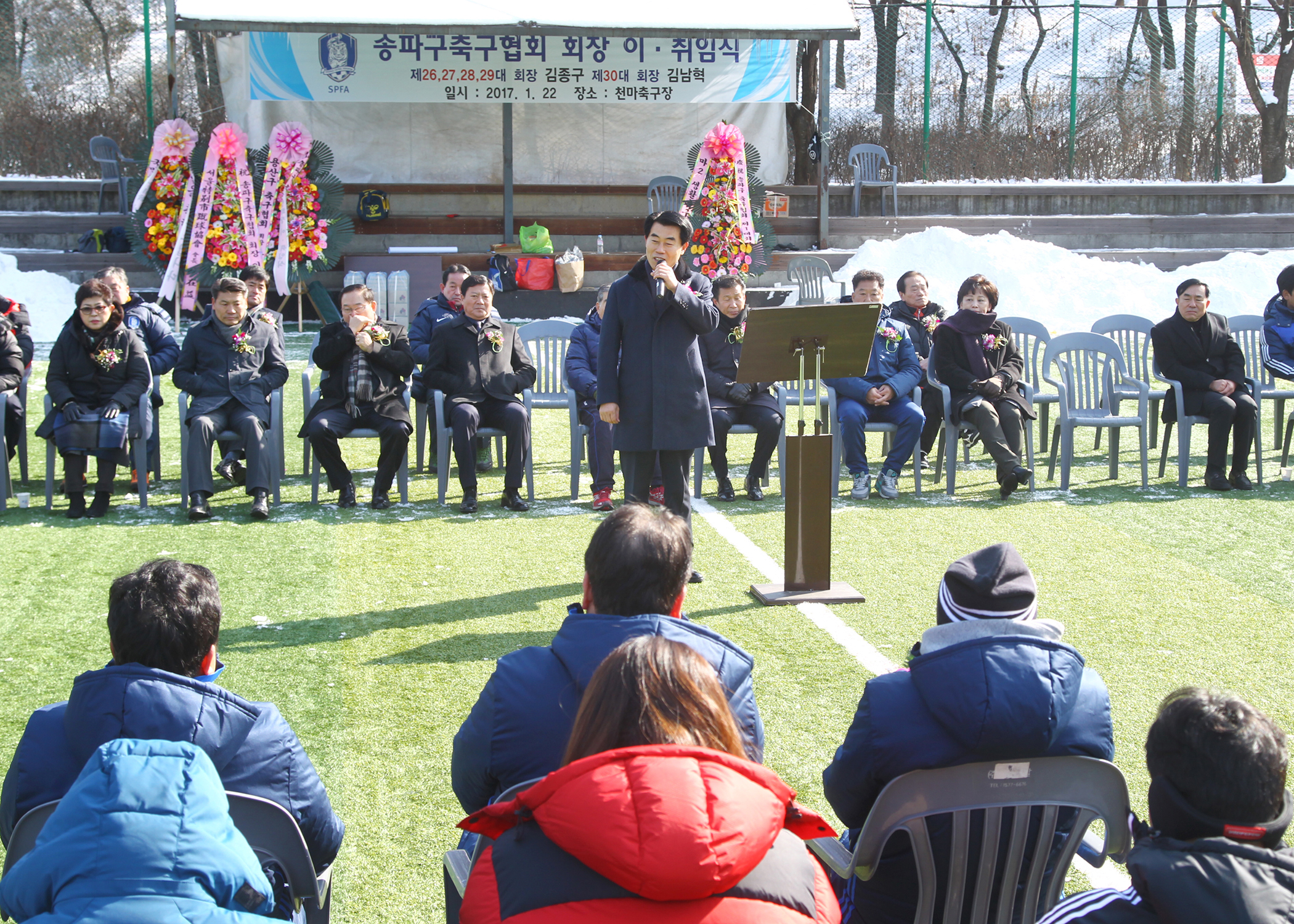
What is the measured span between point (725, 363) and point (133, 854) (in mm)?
6659

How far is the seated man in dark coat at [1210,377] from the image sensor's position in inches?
319

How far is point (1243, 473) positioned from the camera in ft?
26.5

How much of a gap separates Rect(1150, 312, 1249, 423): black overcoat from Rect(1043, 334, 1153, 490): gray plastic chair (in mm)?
208

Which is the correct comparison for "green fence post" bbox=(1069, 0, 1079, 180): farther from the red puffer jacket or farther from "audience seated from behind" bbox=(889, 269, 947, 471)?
the red puffer jacket

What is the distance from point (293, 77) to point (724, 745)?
1585 centimetres

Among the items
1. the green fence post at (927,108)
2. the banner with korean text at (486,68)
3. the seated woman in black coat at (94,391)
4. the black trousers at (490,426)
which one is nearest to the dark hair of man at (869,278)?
the black trousers at (490,426)

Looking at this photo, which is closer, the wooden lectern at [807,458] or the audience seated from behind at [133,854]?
the audience seated from behind at [133,854]

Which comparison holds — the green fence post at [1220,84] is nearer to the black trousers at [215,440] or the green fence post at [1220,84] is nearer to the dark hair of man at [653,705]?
the black trousers at [215,440]

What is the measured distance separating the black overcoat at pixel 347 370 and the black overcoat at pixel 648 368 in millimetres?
2437

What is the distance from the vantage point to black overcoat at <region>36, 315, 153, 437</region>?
23.8 feet

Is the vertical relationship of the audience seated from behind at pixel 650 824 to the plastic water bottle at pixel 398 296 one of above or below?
below

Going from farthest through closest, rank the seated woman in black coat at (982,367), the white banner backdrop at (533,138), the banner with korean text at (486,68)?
the white banner backdrop at (533,138), the banner with korean text at (486,68), the seated woman in black coat at (982,367)

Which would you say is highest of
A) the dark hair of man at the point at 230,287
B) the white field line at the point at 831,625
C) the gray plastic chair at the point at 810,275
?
the gray plastic chair at the point at 810,275

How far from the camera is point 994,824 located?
2.33 m
